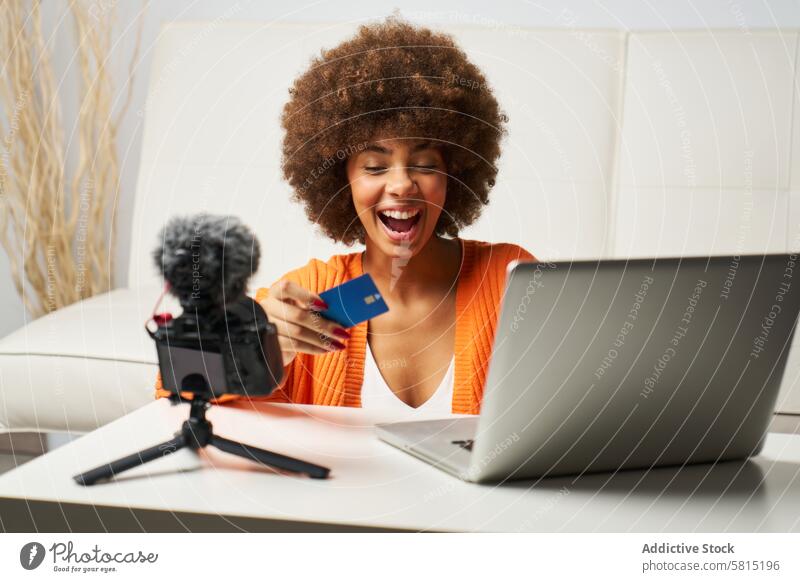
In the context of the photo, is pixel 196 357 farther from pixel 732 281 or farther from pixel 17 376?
pixel 17 376

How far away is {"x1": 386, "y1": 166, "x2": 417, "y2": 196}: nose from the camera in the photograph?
57.8 inches

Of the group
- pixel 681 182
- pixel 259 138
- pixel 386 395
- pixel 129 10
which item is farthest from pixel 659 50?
pixel 129 10

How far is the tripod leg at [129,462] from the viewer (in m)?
0.79

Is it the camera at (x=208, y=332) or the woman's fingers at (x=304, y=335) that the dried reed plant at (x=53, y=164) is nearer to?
the woman's fingers at (x=304, y=335)

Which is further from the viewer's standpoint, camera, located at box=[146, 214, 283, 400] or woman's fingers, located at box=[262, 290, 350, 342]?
woman's fingers, located at box=[262, 290, 350, 342]

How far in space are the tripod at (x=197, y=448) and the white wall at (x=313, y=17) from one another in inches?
59.6

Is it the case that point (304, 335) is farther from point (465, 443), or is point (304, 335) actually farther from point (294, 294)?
point (465, 443)

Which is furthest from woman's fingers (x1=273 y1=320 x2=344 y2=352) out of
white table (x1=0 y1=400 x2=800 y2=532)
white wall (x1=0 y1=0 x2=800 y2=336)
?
white wall (x1=0 y1=0 x2=800 y2=336)

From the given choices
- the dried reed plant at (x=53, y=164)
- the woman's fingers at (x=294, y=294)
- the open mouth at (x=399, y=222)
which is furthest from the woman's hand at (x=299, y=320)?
the dried reed plant at (x=53, y=164)

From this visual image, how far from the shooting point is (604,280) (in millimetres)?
746

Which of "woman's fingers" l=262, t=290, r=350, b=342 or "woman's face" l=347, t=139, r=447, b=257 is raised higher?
"woman's face" l=347, t=139, r=447, b=257

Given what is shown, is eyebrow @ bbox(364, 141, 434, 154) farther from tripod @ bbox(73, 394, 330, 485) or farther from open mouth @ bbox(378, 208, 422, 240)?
tripod @ bbox(73, 394, 330, 485)

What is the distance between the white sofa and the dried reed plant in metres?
0.47

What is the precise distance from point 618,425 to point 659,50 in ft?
4.67
